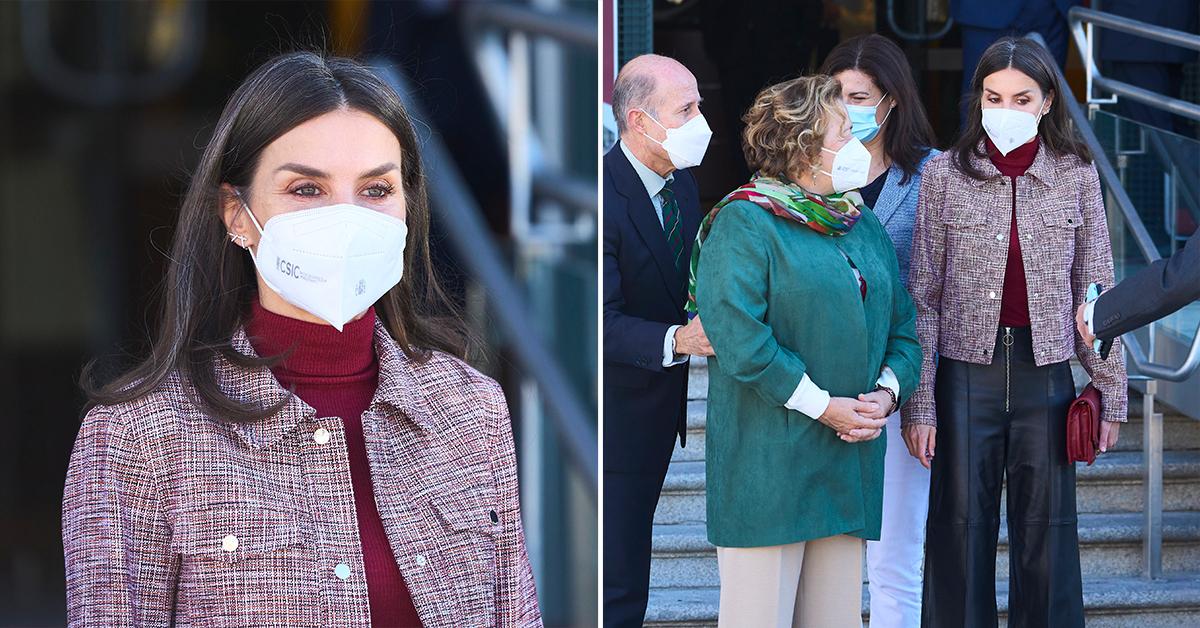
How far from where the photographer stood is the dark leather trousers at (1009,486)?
3.46 meters

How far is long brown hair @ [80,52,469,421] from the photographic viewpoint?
74.9 inches

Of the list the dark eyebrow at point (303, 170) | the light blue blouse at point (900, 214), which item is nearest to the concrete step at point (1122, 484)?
the light blue blouse at point (900, 214)

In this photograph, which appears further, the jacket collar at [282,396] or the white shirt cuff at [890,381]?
the white shirt cuff at [890,381]

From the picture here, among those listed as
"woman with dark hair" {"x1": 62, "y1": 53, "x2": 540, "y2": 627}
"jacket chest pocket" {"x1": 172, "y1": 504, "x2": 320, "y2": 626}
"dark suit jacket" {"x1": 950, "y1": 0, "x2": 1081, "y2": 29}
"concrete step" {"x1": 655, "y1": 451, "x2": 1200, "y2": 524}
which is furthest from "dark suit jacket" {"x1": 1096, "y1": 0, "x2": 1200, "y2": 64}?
"jacket chest pocket" {"x1": 172, "y1": 504, "x2": 320, "y2": 626}

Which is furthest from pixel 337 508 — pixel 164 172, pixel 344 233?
pixel 164 172

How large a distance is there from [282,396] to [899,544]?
6.86ft

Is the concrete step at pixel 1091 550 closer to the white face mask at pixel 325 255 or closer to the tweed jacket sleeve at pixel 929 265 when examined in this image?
the tweed jacket sleeve at pixel 929 265

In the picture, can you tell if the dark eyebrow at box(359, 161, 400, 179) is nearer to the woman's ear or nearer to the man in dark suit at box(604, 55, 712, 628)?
the woman's ear

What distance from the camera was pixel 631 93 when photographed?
133 inches

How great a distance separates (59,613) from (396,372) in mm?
1604

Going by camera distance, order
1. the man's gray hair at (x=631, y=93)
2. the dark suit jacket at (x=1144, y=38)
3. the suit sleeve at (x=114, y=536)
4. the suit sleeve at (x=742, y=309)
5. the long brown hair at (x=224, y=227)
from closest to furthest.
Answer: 1. the suit sleeve at (x=114, y=536)
2. the long brown hair at (x=224, y=227)
3. the suit sleeve at (x=742, y=309)
4. the man's gray hair at (x=631, y=93)
5. the dark suit jacket at (x=1144, y=38)

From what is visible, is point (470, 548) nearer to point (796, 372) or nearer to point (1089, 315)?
point (796, 372)

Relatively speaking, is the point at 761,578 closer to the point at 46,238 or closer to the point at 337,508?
the point at 337,508

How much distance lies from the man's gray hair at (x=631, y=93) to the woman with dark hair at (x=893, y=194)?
52 cm
